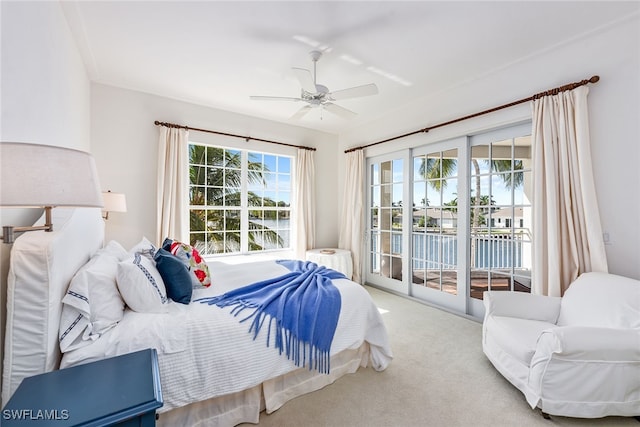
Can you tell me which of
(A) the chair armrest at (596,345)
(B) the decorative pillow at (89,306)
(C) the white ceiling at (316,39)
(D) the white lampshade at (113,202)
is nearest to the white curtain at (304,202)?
(C) the white ceiling at (316,39)

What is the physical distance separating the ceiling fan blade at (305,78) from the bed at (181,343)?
5.79 ft

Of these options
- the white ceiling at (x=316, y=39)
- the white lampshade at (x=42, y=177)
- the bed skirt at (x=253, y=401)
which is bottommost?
the bed skirt at (x=253, y=401)

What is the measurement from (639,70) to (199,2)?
3363 millimetres

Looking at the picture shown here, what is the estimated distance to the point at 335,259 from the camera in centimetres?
449

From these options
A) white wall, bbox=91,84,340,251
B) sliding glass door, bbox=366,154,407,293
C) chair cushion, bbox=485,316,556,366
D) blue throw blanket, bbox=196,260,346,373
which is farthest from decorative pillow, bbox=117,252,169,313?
sliding glass door, bbox=366,154,407,293

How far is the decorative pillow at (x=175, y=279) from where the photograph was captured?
199 centimetres

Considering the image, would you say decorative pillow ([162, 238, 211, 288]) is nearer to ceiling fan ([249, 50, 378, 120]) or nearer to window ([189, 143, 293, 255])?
ceiling fan ([249, 50, 378, 120])

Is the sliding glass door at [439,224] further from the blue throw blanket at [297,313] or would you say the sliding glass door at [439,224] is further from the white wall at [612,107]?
the blue throw blanket at [297,313]

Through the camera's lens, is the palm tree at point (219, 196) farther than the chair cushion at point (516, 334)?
Yes

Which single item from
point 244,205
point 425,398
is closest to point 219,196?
point 244,205

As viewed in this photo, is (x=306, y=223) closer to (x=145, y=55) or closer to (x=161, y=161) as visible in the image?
(x=161, y=161)

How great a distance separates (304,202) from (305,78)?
8.46 feet

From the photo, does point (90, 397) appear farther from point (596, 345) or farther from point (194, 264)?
point (596, 345)

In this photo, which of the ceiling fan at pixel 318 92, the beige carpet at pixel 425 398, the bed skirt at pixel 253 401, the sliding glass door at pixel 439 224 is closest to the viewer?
the bed skirt at pixel 253 401
